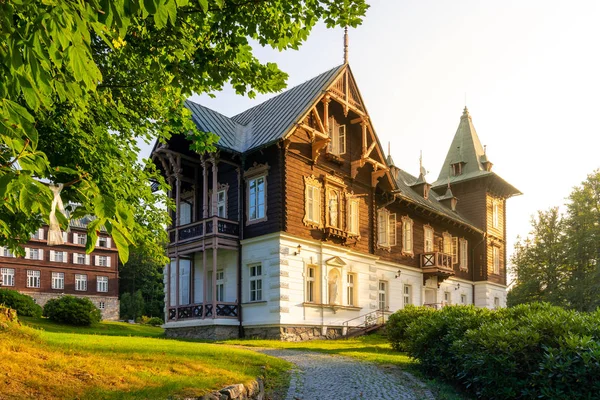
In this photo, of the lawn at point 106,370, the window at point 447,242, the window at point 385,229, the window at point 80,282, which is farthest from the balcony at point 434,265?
the window at point 80,282

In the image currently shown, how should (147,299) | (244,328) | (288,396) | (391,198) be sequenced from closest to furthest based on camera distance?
(288,396) < (244,328) < (391,198) < (147,299)

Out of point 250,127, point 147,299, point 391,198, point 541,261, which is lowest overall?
point 147,299

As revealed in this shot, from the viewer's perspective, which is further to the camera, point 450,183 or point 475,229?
point 450,183

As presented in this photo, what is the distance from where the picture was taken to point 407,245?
32.1 m

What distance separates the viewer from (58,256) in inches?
2427

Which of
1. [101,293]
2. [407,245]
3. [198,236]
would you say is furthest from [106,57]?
[101,293]

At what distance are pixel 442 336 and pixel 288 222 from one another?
1109 cm

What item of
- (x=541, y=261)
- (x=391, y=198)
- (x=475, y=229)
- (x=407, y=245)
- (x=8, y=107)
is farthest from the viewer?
(x=541, y=261)

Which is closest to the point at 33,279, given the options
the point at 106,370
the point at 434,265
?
the point at 434,265

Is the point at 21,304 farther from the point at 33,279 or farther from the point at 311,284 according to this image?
the point at 33,279

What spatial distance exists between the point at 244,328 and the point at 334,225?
6025 mm

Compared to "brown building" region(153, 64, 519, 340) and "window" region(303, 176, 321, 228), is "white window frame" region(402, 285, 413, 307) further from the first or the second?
"window" region(303, 176, 321, 228)

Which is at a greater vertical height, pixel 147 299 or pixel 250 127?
pixel 250 127

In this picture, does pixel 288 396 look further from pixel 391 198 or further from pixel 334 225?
pixel 391 198
